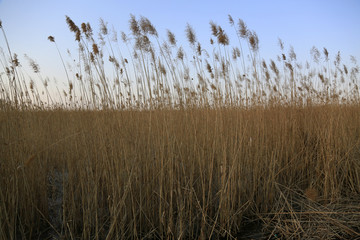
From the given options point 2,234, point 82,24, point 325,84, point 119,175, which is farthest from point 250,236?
point 325,84

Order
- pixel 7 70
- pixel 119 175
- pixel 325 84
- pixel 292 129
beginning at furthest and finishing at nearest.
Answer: pixel 325 84 < pixel 292 129 < pixel 7 70 < pixel 119 175

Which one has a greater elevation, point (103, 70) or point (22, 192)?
point (103, 70)

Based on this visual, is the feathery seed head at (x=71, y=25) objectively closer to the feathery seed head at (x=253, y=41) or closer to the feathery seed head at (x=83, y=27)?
the feathery seed head at (x=83, y=27)

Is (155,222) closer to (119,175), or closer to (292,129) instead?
(119,175)

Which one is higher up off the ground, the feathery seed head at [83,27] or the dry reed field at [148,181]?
the feathery seed head at [83,27]

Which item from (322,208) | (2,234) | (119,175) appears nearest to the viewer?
(2,234)

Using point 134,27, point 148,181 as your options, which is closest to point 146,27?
point 134,27

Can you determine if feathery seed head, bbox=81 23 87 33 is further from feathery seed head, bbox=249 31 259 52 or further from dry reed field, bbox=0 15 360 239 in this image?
feathery seed head, bbox=249 31 259 52

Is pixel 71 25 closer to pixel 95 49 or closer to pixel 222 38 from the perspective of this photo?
A: pixel 95 49

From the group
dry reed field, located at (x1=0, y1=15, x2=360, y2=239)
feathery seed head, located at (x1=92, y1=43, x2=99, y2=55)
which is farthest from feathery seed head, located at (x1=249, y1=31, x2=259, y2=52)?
feathery seed head, located at (x1=92, y1=43, x2=99, y2=55)

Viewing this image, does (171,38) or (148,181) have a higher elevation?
(171,38)

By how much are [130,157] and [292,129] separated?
1.95m

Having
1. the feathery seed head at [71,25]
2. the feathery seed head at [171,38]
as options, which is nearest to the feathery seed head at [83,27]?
the feathery seed head at [71,25]

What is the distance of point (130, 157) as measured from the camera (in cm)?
190
